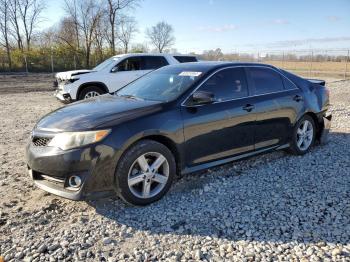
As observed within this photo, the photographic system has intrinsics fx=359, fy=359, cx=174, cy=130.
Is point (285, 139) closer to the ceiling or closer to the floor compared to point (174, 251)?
closer to the ceiling

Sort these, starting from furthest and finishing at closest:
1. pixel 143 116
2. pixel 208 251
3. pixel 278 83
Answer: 1. pixel 278 83
2. pixel 143 116
3. pixel 208 251

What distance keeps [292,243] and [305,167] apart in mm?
2275

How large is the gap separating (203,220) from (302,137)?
302cm

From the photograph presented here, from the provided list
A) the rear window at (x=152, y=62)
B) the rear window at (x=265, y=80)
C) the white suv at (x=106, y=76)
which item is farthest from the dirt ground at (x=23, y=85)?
the rear window at (x=265, y=80)

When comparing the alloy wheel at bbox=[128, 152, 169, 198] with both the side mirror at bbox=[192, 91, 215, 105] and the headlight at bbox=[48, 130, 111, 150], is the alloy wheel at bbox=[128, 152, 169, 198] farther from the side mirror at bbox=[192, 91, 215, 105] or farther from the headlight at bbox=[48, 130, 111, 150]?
the side mirror at bbox=[192, 91, 215, 105]

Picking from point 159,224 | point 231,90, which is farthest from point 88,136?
point 231,90

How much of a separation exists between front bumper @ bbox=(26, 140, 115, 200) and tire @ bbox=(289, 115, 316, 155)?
3304mm

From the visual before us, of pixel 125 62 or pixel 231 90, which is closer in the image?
pixel 231 90

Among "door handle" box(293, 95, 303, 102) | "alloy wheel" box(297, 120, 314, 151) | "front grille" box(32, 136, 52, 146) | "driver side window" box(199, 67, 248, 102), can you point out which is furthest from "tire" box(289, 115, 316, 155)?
"front grille" box(32, 136, 52, 146)

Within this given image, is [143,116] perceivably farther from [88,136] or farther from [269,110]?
[269,110]

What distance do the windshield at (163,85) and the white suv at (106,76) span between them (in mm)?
5738

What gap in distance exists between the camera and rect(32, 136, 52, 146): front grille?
390 centimetres

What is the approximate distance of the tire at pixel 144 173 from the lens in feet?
12.6

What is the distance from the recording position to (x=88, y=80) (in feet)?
35.4
